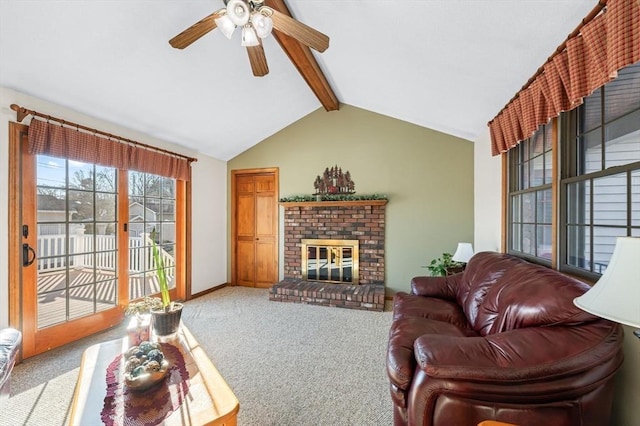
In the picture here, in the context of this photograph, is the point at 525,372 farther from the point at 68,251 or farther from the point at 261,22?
the point at 68,251

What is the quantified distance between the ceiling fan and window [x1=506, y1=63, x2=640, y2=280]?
1742 millimetres

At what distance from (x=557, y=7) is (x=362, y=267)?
3418 mm

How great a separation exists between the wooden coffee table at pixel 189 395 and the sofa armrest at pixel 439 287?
1944 millimetres

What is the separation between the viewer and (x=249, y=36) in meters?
1.72

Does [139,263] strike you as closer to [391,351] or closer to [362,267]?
[362,267]

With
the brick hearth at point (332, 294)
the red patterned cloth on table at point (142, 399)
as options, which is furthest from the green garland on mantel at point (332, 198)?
the red patterned cloth on table at point (142, 399)

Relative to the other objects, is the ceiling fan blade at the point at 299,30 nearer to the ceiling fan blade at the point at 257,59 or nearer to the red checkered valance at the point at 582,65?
the ceiling fan blade at the point at 257,59

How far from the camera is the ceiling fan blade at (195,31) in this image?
5.37 ft

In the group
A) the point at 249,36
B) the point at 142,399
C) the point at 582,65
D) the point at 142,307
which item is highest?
the point at 249,36

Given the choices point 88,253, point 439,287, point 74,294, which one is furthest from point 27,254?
point 439,287

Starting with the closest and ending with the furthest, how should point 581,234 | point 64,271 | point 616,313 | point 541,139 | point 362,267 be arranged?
point 616,313, point 581,234, point 541,139, point 64,271, point 362,267

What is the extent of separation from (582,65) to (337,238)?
10.8 feet

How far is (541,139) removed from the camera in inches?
92.7

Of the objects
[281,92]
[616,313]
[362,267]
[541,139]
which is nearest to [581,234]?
[541,139]
